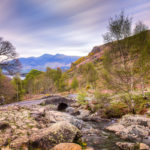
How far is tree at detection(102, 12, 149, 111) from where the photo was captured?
48.4 feet

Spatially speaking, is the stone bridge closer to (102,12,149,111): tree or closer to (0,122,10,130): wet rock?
(102,12,149,111): tree

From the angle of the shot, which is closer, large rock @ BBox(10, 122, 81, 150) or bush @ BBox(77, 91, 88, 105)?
large rock @ BBox(10, 122, 81, 150)

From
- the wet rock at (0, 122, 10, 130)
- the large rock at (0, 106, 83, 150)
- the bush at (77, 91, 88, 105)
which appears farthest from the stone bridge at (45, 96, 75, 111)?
the wet rock at (0, 122, 10, 130)

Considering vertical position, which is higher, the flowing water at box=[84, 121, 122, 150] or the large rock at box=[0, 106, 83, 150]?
the large rock at box=[0, 106, 83, 150]

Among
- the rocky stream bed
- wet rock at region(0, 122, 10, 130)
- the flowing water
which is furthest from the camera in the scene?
the flowing water

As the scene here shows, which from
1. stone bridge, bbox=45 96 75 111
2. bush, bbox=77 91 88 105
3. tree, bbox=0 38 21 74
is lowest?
stone bridge, bbox=45 96 75 111

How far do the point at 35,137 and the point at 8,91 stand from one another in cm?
3367

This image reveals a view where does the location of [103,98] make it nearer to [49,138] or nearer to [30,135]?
[49,138]

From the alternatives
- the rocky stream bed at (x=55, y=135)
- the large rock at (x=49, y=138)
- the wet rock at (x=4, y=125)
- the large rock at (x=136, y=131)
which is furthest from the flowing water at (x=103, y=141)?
the wet rock at (x=4, y=125)

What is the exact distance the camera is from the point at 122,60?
15461mm

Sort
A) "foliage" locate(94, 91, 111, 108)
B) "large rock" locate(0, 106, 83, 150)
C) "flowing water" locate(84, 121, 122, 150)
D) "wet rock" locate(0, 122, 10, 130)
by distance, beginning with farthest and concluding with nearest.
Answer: "foliage" locate(94, 91, 111, 108), "flowing water" locate(84, 121, 122, 150), "wet rock" locate(0, 122, 10, 130), "large rock" locate(0, 106, 83, 150)

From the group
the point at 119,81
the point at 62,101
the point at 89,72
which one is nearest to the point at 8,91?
the point at 62,101

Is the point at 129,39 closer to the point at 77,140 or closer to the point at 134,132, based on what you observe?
the point at 134,132

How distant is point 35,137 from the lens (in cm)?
736
